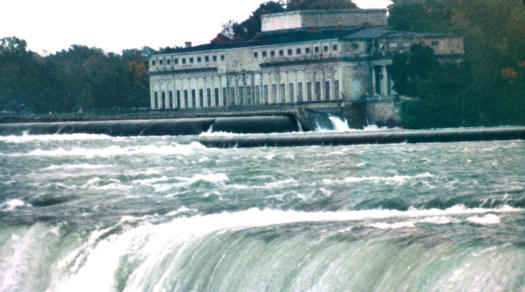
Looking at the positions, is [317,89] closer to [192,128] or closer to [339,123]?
[339,123]

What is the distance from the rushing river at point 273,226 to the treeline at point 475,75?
63.6 metres

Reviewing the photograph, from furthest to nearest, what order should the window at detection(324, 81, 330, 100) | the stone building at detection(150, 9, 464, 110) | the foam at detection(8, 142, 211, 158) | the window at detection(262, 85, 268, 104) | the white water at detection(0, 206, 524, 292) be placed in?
1. the window at detection(262, 85, 268, 104)
2. the window at detection(324, 81, 330, 100)
3. the stone building at detection(150, 9, 464, 110)
4. the foam at detection(8, 142, 211, 158)
5. the white water at detection(0, 206, 524, 292)

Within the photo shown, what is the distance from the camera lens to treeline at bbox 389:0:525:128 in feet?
395

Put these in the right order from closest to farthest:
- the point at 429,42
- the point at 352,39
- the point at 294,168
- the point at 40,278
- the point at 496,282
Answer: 1. the point at 496,282
2. the point at 40,278
3. the point at 294,168
4. the point at 429,42
5. the point at 352,39

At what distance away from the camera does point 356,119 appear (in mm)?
148875

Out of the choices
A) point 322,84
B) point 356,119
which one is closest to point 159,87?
point 322,84

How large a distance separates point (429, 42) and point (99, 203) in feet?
364

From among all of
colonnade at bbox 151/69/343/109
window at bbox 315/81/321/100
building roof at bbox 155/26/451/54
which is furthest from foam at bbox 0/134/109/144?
window at bbox 315/81/321/100

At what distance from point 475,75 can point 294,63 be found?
44.6 m

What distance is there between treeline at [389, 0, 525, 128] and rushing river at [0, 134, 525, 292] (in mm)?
63629

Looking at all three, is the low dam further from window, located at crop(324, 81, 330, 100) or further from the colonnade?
window, located at crop(324, 81, 330, 100)

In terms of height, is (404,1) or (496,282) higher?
(404,1)

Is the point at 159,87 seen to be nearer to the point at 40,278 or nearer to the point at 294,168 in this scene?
the point at 294,168

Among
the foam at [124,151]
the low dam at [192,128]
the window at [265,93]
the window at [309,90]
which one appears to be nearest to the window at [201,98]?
the window at [265,93]
